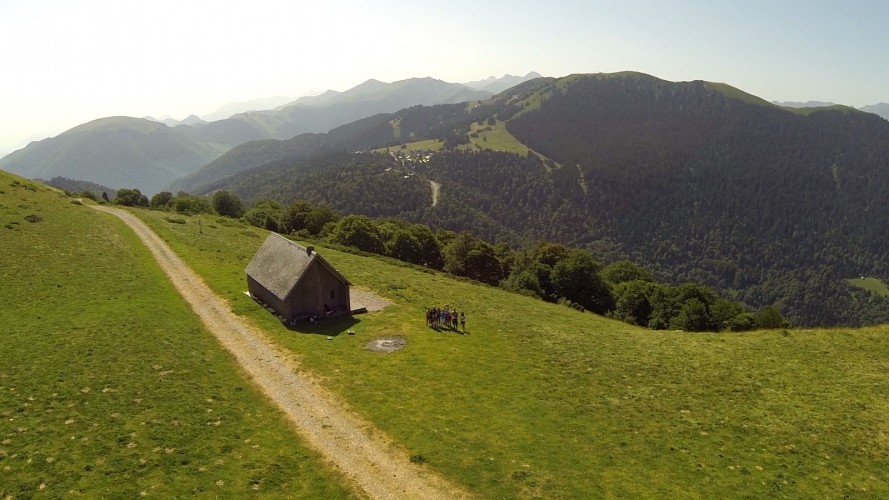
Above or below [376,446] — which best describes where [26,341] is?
above

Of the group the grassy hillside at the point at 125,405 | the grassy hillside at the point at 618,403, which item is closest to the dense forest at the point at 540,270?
the grassy hillside at the point at 618,403

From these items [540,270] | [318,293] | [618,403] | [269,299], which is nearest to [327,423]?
[618,403]

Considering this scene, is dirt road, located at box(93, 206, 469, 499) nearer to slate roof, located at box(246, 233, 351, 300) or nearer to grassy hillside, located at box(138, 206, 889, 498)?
grassy hillside, located at box(138, 206, 889, 498)

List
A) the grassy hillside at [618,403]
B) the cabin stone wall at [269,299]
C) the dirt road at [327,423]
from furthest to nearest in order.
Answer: the cabin stone wall at [269,299], the grassy hillside at [618,403], the dirt road at [327,423]

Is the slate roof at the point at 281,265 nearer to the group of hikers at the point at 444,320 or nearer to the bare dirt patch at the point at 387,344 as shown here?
the bare dirt patch at the point at 387,344

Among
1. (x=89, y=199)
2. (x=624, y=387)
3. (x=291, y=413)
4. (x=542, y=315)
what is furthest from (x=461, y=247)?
(x=89, y=199)

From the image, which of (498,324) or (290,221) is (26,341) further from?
(290,221)
